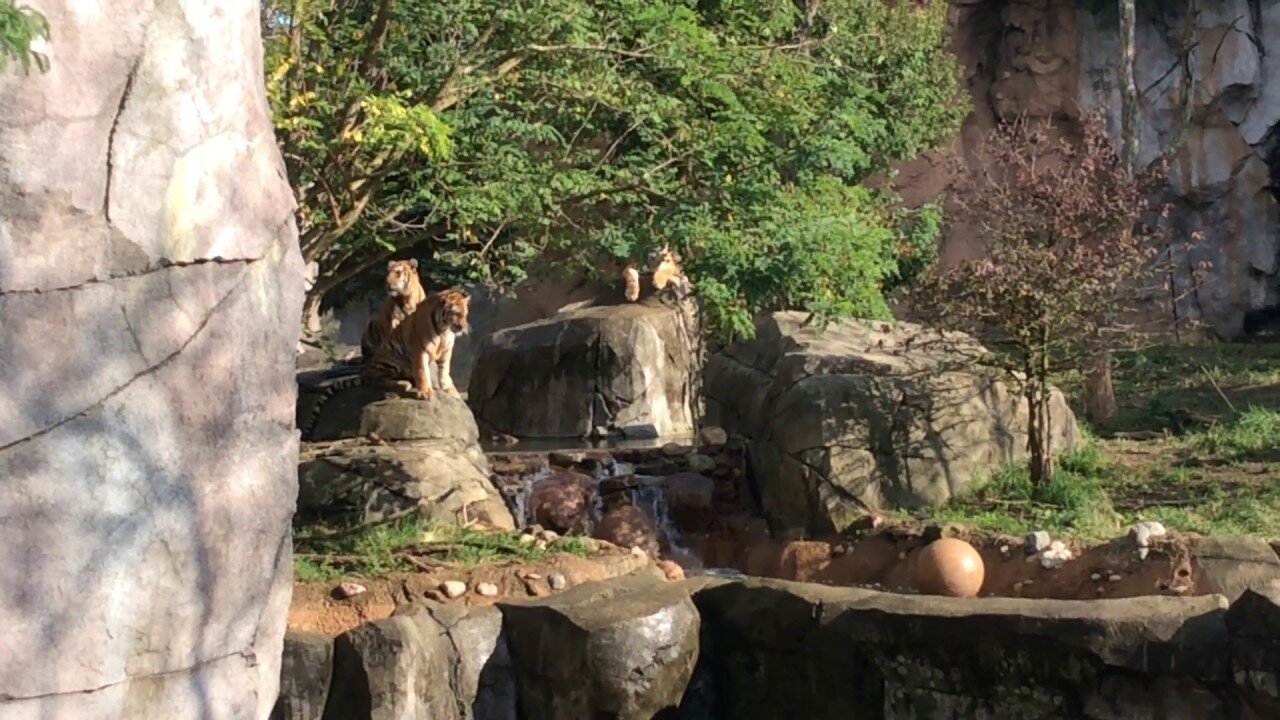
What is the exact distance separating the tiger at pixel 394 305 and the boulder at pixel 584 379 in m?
3.99

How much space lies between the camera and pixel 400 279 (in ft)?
39.9

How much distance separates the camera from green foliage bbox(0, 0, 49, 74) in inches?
155

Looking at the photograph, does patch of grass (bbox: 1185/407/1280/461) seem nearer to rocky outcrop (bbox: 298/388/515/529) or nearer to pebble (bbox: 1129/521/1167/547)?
pebble (bbox: 1129/521/1167/547)

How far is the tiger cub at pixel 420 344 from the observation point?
11.1m

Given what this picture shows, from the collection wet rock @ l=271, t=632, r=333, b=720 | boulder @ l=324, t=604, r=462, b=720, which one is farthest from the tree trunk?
wet rock @ l=271, t=632, r=333, b=720

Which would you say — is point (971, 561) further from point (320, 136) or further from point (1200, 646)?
point (320, 136)

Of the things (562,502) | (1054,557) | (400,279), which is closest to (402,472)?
(562,502)

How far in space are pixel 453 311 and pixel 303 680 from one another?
448cm

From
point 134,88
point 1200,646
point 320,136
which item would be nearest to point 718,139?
point 320,136

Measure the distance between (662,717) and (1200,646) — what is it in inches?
106

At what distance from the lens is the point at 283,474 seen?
538 cm

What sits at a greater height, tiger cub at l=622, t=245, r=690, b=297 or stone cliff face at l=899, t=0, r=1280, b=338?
stone cliff face at l=899, t=0, r=1280, b=338

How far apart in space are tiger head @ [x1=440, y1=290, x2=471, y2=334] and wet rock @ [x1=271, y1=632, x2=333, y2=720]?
4.29 metres

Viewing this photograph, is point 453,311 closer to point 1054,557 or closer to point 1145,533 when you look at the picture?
point 1054,557
